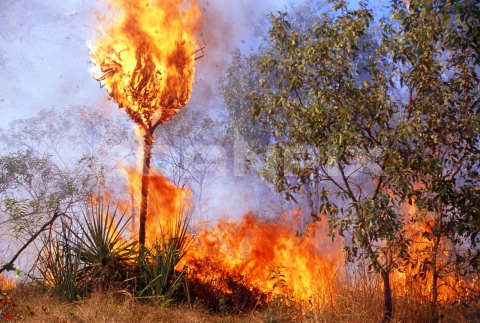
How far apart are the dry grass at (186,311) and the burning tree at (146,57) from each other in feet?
12.0

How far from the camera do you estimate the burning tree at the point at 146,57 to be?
12.0 meters

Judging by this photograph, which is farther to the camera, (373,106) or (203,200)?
(203,200)

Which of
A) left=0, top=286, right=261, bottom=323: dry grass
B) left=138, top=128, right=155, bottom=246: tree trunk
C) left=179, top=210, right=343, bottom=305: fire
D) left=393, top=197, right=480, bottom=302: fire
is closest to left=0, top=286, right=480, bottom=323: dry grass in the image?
left=0, top=286, right=261, bottom=323: dry grass

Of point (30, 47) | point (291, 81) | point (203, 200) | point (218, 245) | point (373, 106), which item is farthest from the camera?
point (30, 47)

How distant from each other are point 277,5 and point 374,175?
105 feet

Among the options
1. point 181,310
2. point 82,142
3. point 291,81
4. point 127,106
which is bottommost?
point 181,310

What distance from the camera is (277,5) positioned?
37.4m

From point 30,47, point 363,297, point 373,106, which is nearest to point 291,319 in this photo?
point 363,297

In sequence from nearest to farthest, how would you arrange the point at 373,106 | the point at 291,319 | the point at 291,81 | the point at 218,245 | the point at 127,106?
the point at 373,106 < the point at 291,81 < the point at 291,319 < the point at 218,245 < the point at 127,106

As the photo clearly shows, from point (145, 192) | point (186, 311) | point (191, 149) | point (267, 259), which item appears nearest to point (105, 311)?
point (186, 311)

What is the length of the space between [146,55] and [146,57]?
45 millimetres

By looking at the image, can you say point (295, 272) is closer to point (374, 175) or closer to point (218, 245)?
point (218, 245)

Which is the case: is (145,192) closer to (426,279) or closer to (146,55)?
(146,55)

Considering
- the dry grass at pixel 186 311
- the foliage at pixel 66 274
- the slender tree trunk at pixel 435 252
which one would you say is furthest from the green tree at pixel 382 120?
the foliage at pixel 66 274
